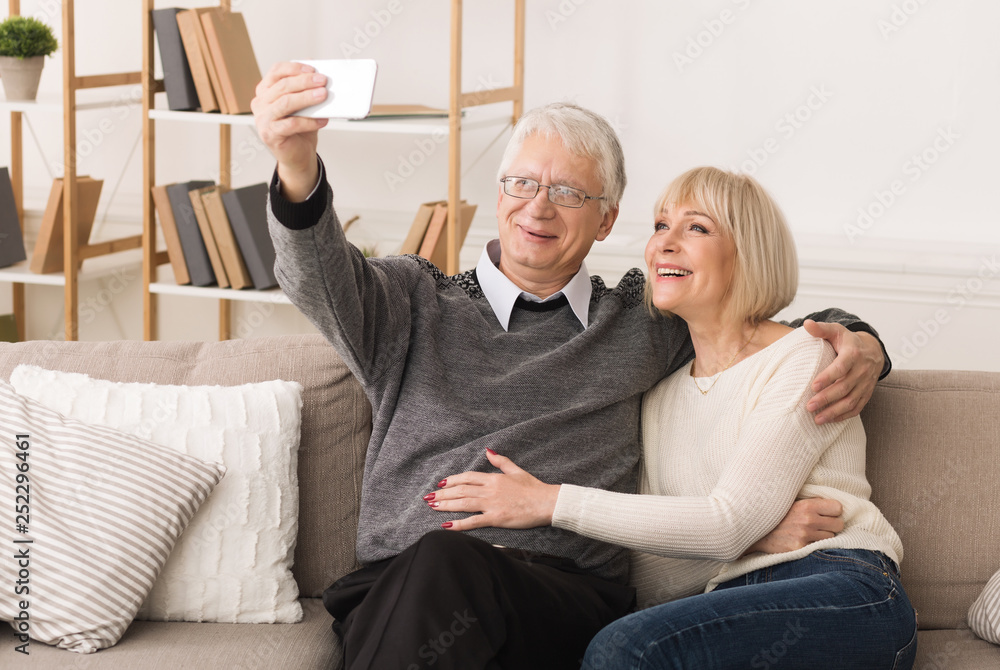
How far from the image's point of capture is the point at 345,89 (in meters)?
1.13

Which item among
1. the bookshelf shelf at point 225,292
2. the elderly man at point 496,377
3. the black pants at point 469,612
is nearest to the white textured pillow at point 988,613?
the elderly man at point 496,377

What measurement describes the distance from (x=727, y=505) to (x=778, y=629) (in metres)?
0.19

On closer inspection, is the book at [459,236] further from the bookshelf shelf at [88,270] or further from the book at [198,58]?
the bookshelf shelf at [88,270]

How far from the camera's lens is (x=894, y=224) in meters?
2.60

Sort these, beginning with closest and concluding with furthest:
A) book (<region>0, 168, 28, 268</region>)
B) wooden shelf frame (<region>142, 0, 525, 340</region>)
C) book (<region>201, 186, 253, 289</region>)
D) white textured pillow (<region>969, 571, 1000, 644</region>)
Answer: white textured pillow (<region>969, 571, 1000, 644</region>) → wooden shelf frame (<region>142, 0, 525, 340</region>) → book (<region>201, 186, 253, 289</region>) → book (<region>0, 168, 28, 268</region>)

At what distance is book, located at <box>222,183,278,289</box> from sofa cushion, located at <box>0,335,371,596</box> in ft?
2.98

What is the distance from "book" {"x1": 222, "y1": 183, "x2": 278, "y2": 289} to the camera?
2.60m

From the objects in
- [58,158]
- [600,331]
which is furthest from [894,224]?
[58,158]

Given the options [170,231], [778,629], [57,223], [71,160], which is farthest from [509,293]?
[57,223]

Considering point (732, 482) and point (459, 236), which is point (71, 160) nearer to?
point (459, 236)

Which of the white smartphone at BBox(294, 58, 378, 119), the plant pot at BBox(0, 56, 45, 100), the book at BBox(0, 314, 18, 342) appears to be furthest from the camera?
the book at BBox(0, 314, 18, 342)

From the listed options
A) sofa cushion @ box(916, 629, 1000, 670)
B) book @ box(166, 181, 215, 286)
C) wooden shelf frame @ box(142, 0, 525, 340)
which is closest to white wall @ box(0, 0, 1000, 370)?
wooden shelf frame @ box(142, 0, 525, 340)

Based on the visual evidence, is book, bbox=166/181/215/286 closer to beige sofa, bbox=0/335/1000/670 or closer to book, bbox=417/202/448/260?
book, bbox=417/202/448/260

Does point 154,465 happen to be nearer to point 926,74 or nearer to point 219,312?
point 219,312
